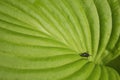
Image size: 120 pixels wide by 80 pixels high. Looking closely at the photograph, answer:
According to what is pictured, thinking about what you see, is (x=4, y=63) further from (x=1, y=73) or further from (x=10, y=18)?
(x=10, y=18)

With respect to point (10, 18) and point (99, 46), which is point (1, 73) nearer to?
point (10, 18)

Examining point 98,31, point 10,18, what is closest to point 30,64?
point 10,18

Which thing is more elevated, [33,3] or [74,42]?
[33,3]

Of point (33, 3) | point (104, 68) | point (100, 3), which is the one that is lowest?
point (104, 68)

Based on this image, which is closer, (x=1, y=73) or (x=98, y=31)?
(x=1, y=73)

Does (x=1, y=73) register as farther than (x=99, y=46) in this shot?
No

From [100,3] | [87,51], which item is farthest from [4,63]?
[100,3]
